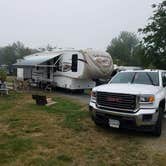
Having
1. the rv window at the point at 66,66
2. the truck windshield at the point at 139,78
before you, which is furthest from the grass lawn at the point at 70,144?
the rv window at the point at 66,66

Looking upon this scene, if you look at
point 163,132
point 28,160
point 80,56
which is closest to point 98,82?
point 80,56

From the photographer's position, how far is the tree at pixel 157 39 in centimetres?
1582

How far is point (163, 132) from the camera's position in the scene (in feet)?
21.2

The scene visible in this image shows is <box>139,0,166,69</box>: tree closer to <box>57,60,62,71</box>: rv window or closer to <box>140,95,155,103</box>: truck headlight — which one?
<box>57,60,62,71</box>: rv window

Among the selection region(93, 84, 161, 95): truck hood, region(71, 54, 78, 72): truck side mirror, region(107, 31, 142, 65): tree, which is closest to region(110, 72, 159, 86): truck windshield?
region(93, 84, 161, 95): truck hood

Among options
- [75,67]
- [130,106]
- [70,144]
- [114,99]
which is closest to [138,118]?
[130,106]

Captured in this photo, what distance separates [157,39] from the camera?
1598 centimetres

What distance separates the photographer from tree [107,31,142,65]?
153 feet

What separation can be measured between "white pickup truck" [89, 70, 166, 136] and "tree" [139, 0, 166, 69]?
10281 mm

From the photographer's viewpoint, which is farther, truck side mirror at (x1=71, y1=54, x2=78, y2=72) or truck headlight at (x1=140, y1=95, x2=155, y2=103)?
truck side mirror at (x1=71, y1=54, x2=78, y2=72)

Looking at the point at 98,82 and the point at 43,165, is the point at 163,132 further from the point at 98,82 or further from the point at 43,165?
the point at 98,82

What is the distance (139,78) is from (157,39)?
10.1 m

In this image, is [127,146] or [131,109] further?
[131,109]

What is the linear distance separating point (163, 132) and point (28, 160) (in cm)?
405
